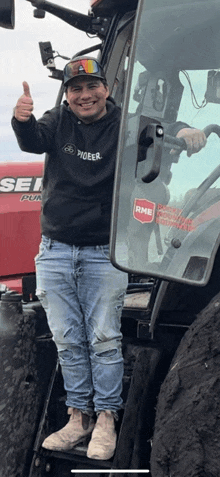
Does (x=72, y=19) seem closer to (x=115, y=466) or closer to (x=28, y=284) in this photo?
(x=28, y=284)

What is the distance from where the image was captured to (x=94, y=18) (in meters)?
3.08

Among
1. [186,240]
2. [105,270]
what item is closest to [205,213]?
[186,240]

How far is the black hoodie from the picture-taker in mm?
2502

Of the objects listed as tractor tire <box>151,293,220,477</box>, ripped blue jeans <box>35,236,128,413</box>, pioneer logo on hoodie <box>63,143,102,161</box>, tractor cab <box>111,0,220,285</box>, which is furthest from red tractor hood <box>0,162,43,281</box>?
tractor tire <box>151,293,220,477</box>

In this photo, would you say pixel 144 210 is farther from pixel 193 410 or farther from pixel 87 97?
pixel 193 410

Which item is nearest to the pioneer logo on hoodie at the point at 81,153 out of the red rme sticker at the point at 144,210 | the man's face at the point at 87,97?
the man's face at the point at 87,97

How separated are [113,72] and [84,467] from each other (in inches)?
71.8

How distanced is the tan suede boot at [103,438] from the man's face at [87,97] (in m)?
1.15

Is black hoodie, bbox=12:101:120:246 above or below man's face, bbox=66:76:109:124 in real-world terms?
below

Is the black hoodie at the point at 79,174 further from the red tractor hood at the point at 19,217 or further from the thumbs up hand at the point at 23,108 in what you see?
the red tractor hood at the point at 19,217

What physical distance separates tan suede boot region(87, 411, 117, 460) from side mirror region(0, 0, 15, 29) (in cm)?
146

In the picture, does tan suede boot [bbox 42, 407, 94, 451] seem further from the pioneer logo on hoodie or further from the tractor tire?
the pioneer logo on hoodie

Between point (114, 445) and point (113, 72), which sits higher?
point (113, 72)

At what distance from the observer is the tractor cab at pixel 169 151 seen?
215 cm
